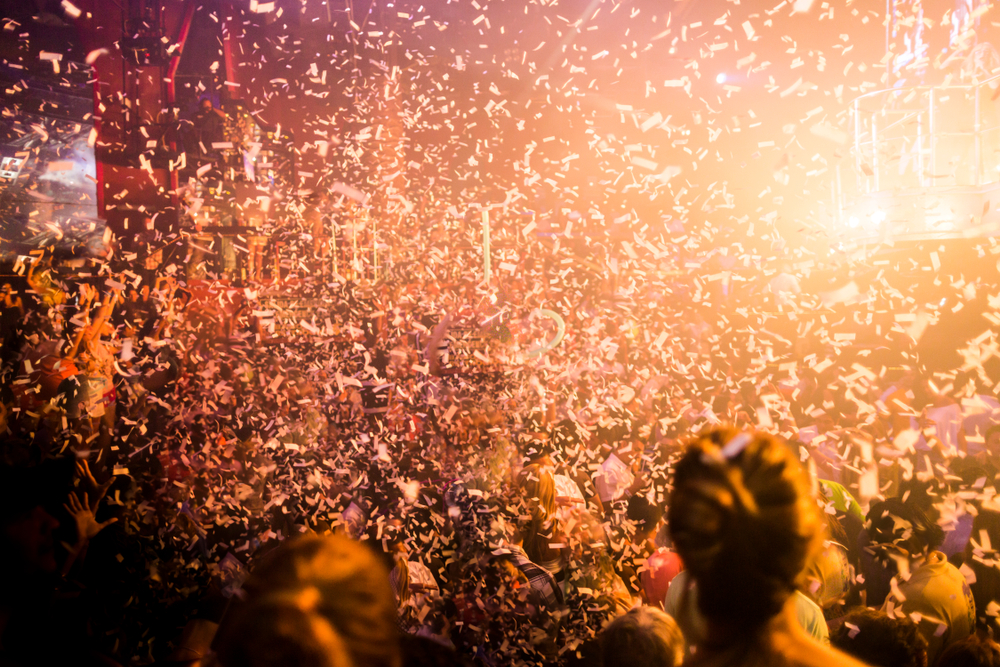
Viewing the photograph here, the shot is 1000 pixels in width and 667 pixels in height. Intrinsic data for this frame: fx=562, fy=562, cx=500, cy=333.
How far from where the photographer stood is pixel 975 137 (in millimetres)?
3768

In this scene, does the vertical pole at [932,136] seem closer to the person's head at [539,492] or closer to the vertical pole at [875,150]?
the vertical pole at [875,150]

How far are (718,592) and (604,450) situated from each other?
285 centimetres

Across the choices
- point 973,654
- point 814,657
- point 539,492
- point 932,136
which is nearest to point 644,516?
Result: point 539,492

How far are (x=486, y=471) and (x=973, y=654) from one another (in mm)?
1930

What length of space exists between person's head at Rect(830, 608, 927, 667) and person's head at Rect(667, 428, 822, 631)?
1.08 meters

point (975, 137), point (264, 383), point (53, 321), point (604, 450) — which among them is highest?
point (975, 137)

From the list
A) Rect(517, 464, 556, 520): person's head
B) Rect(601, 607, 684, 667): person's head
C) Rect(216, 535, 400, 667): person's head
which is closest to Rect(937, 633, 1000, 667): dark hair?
Rect(601, 607, 684, 667): person's head

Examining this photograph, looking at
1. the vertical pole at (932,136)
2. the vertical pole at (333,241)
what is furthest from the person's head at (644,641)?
the vertical pole at (333,241)

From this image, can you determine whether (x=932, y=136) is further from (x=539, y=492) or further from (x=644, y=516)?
(x=539, y=492)

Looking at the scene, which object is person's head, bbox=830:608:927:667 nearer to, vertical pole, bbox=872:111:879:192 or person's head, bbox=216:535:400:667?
person's head, bbox=216:535:400:667

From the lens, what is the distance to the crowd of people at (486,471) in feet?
2.72

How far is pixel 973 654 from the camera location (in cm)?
146

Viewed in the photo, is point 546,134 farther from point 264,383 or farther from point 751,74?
point 264,383

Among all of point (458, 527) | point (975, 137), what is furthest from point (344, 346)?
point (975, 137)
